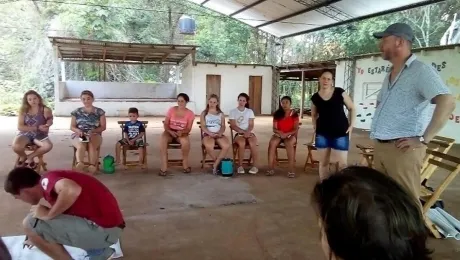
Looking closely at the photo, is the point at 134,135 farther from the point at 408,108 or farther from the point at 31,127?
the point at 408,108

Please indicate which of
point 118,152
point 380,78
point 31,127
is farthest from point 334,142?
point 380,78

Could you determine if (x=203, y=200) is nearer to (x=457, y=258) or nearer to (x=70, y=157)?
(x=457, y=258)

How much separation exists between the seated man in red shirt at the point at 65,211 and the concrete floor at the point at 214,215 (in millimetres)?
529

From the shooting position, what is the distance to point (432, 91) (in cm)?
214

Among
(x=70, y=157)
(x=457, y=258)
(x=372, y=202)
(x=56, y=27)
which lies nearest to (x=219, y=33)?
(x=56, y=27)

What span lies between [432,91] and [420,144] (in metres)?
0.31

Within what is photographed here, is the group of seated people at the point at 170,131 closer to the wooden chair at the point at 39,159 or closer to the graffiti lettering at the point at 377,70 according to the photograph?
the wooden chair at the point at 39,159

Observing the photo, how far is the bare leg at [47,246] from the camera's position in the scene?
2124 millimetres

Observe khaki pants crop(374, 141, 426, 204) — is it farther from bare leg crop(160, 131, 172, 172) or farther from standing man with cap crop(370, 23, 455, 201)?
bare leg crop(160, 131, 172, 172)

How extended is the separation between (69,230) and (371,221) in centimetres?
187

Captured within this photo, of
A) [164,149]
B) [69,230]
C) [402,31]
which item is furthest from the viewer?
[164,149]

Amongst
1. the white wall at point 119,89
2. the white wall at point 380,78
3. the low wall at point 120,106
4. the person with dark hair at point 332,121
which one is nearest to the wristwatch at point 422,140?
the person with dark hair at point 332,121

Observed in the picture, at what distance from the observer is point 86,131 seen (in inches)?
197

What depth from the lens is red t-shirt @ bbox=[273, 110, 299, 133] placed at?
17.3ft
